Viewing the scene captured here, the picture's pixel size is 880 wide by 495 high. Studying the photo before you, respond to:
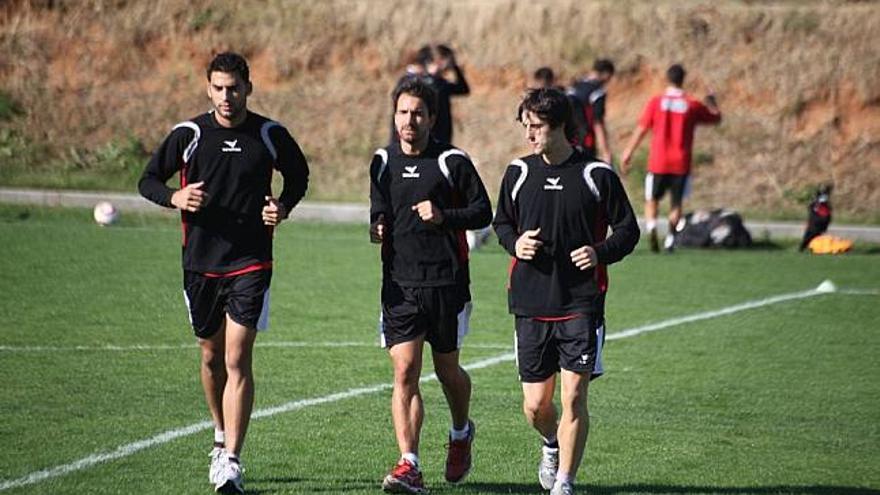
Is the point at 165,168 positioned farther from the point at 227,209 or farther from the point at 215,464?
the point at 215,464

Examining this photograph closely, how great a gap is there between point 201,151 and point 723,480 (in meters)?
3.22

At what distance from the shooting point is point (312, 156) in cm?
2903

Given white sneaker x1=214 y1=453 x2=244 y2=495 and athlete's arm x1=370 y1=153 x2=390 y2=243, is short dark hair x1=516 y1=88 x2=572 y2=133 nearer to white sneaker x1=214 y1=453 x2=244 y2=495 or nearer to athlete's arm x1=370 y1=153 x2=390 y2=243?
athlete's arm x1=370 y1=153 x2=390 y2=243

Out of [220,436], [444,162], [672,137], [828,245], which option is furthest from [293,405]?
[828,245]

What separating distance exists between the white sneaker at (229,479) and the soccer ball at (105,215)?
14.2 metres

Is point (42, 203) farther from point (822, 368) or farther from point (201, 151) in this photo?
point (201, 151)

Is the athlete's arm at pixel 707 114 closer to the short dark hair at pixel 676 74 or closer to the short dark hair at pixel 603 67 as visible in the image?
the short dark hair at pixel 676 74

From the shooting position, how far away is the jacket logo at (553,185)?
8273 millimetres

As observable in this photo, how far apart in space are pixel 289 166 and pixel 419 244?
793mm

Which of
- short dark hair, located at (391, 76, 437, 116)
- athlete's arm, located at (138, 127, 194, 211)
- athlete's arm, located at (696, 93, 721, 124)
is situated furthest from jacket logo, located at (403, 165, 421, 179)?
athlete's arm, located at (696, 93, 721, 124)

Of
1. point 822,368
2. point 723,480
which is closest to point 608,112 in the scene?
point 822,368

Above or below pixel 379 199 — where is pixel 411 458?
below

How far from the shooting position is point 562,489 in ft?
26.4

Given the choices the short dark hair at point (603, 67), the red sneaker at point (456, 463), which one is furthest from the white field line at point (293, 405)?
the short dark hair at point (603, 67)
